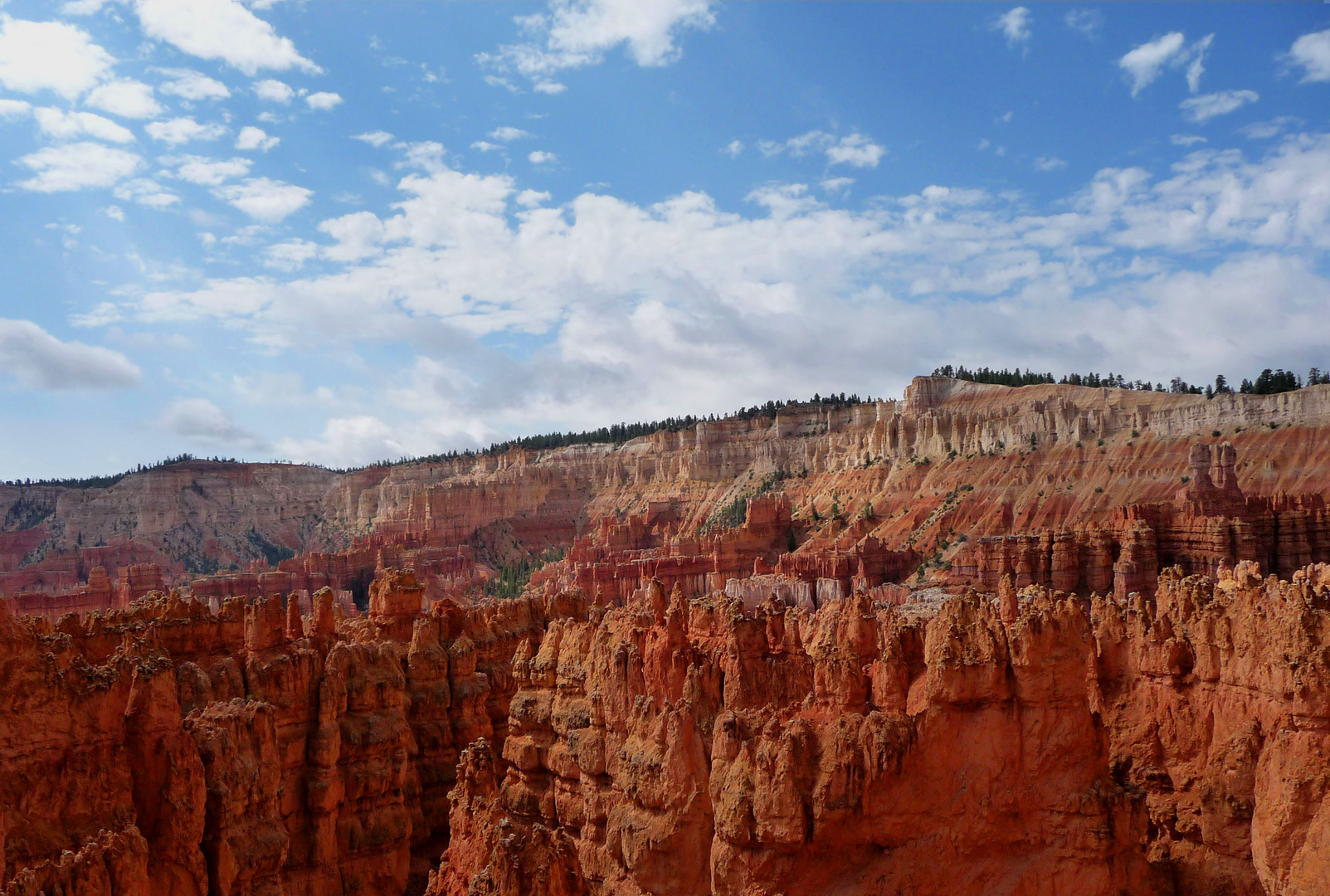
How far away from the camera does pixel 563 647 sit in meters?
20.4

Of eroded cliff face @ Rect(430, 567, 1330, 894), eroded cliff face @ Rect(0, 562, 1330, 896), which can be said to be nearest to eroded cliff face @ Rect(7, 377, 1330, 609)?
eroded cliff face @ Rect(430, 567, 1330, 894)

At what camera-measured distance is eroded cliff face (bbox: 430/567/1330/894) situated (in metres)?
11.5

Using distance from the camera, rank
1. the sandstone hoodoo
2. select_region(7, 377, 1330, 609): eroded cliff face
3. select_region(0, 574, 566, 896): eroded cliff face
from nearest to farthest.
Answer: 1. the sandstone hoodoo
2. select_region(0, 574, 566, 896): eroded cliff face
3. select_region(7, 377, 1330, 609): eroded cliff face

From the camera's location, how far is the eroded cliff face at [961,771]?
37.6ft

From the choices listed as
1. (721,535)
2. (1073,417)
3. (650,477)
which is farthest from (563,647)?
(650,477)

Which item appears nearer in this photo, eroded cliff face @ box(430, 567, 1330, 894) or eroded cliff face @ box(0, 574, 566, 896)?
eroded cliff face @ box(430, 567, 1330, 894)

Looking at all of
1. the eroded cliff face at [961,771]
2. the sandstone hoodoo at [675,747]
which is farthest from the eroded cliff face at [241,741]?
the eroded cliff face at [961,771]

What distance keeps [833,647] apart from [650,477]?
122973mm

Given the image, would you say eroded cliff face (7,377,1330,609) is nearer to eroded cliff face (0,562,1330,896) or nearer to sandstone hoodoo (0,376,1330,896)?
sandstone hoodoo (0,376,1330,896)

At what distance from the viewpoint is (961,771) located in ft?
39.4

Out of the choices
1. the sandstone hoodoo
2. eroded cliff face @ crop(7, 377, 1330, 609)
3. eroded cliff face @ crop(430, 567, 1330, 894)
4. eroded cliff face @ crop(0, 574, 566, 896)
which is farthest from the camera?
eroded cliff face @ crop(7, 377, 1330, 609)

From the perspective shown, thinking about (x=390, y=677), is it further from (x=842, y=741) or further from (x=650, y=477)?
(x=650, y=477)

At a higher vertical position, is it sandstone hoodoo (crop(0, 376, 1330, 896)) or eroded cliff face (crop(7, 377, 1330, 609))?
eroded cliff face (crop(7, 377, 1330, 609))

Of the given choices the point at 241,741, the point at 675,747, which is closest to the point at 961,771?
the point at 675,747
